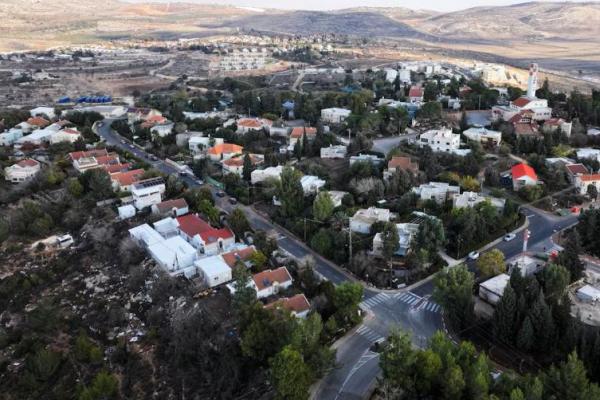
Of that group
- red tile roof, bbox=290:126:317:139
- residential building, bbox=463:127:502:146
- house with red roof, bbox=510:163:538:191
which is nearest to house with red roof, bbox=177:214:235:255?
red tile roof, bbox=290:126:317:139

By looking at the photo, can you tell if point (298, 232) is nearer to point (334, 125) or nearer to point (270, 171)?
point (270, 171)

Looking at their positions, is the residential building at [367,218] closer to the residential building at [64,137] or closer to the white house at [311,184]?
the white house at [311,184]

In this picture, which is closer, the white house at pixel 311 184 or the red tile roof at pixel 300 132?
the white house at pixel 311 184

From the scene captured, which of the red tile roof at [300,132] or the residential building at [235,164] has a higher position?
the red tile roof at [300,132]

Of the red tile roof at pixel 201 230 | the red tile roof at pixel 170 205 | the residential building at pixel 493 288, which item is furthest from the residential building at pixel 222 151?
the residential building at pixel 493 288

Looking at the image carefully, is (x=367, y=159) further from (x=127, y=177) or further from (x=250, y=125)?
(x=127, y=177)

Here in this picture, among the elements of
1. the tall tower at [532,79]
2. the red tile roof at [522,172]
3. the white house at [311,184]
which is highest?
the tall tower at [532,79]

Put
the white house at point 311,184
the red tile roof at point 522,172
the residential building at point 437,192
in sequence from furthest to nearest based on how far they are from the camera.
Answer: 1. the red tile roof at point 522,172
2. the white house at point 311,184
3. the residential building at point 437,192

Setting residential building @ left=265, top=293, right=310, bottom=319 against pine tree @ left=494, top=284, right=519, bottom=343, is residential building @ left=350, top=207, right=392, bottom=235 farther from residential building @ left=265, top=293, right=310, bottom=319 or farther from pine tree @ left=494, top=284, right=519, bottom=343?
pine tree @ left=494, top=284, right=519, bottom=343
